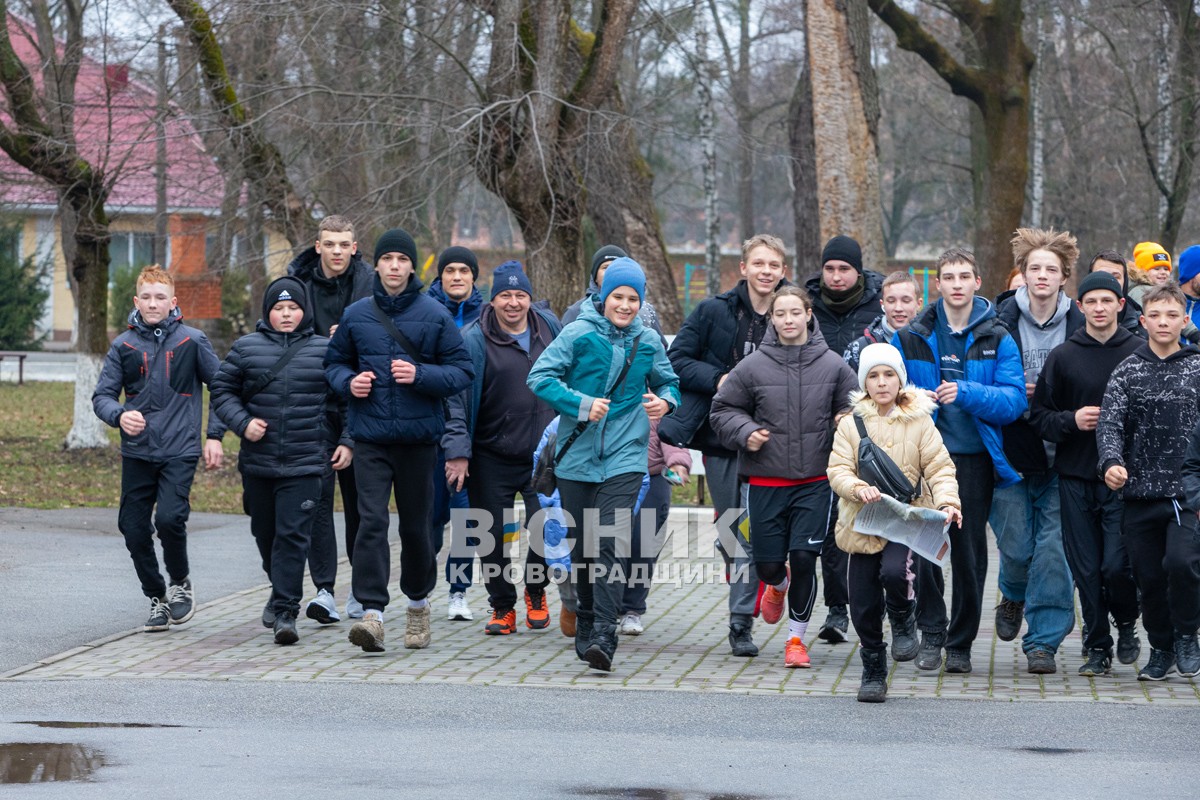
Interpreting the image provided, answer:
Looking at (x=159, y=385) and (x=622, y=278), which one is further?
(x=159, y=385)

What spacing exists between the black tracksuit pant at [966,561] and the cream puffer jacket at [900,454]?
0.54 meters

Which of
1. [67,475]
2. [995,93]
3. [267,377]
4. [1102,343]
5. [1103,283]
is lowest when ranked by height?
[67,475]

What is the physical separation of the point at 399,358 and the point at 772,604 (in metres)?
2.30

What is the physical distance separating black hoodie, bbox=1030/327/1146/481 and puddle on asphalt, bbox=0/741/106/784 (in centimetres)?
449

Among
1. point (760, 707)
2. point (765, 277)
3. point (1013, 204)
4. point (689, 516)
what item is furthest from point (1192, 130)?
point (760, 707)

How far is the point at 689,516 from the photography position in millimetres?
13844

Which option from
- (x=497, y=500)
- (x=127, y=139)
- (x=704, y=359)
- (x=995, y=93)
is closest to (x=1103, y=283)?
(x=704, y=359)

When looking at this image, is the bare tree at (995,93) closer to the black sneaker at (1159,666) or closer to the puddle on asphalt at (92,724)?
the black sneaker at (1159,666)

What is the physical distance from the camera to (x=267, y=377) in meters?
8.66

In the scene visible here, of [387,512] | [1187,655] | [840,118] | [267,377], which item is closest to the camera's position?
[1187,655]

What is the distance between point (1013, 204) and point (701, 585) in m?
12.0

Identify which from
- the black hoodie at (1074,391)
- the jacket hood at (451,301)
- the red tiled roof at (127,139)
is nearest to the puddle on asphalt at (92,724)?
the jacket hood at (451,301)

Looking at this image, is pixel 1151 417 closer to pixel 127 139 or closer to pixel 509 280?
pixel 509 280

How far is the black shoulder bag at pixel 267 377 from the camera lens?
8.66 metres
